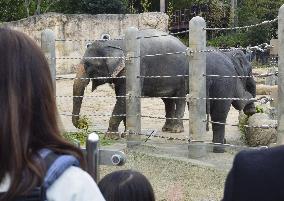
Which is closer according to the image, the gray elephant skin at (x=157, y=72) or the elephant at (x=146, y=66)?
the gray elephant skin at (x=157, y=72)

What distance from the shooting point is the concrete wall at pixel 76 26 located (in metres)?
20.2

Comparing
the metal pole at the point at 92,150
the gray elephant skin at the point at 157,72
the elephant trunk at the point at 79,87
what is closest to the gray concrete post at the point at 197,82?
the gray elephant skin at the point at 157,72

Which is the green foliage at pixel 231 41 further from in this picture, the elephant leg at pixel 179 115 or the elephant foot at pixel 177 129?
the elephant foot at pixel 177 129

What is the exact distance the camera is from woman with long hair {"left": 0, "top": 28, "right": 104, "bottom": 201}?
1542 millimetres

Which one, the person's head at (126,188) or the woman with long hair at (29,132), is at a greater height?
the woman with long hair at (29,132)

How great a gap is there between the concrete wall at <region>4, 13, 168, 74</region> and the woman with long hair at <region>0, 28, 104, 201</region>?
59.5ft

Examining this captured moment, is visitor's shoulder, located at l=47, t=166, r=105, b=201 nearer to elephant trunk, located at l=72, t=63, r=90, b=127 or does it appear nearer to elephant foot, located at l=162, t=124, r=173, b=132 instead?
elephant trunk, located at l=72, t=63, r=90, b=127

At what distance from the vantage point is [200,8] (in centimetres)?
3250

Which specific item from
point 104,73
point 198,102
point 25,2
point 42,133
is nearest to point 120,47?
point 104,73

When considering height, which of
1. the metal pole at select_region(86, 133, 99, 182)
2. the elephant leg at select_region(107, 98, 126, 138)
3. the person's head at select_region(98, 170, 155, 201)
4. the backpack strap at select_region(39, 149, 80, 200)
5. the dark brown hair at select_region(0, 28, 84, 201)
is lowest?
the elephant leg at select_region(107, 98, 126, 138)

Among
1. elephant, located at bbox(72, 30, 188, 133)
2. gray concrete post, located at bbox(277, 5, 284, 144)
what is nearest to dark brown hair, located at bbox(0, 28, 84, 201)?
gray concrete post, located at bbox(277, 5, 284, 144)

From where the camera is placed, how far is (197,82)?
620 centimetres

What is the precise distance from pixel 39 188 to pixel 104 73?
693 cm

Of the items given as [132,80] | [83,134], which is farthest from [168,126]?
[132,80]
